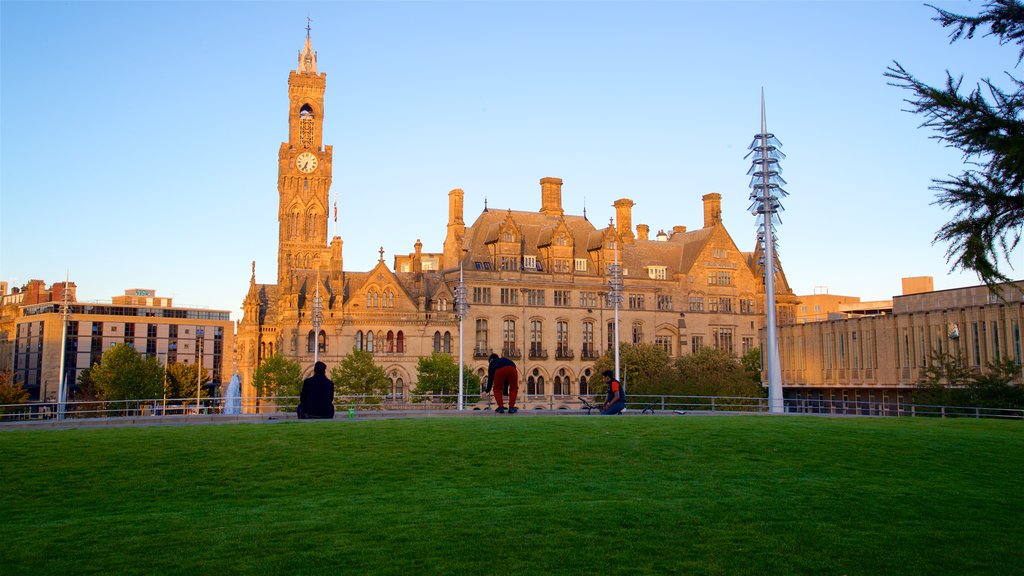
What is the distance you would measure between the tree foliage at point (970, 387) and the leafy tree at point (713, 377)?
1070cm

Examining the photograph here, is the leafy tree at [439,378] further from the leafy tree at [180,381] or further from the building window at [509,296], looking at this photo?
the leafy tree at [180,381]

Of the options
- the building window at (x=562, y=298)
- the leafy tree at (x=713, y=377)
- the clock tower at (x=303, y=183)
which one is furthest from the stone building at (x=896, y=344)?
the clock tower at (x=303, y=183)

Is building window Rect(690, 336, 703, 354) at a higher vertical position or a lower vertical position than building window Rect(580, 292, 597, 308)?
lower

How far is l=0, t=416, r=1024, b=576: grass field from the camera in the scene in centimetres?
1355

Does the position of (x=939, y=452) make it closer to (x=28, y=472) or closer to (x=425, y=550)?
(x=425, y=550)

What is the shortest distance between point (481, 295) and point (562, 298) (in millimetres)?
8605

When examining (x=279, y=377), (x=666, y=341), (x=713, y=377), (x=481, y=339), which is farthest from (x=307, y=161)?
(x=713, y=377)

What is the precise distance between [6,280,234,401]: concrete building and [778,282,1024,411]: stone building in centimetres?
9018

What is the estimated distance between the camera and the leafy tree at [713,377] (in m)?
68.0

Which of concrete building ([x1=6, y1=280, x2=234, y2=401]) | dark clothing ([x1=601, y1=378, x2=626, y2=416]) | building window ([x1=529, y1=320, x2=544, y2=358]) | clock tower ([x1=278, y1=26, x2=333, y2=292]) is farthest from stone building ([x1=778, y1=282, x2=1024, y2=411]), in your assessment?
concrete building ([x1=6, y1=280, x2=234, y2=401])

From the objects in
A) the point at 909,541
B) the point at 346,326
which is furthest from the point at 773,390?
the point at 346,326

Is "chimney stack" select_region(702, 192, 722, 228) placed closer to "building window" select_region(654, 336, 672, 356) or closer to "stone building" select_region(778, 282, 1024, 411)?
"building window" select_region(654, 336, 672, 356)

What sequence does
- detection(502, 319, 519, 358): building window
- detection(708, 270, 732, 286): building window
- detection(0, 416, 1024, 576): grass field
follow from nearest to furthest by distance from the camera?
detection(0, 416, 1024, 576): grass field, detection(502, 319, 519, 358): building window, detection(708, 270, 732, 286): building window

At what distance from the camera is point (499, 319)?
94.4 meters
